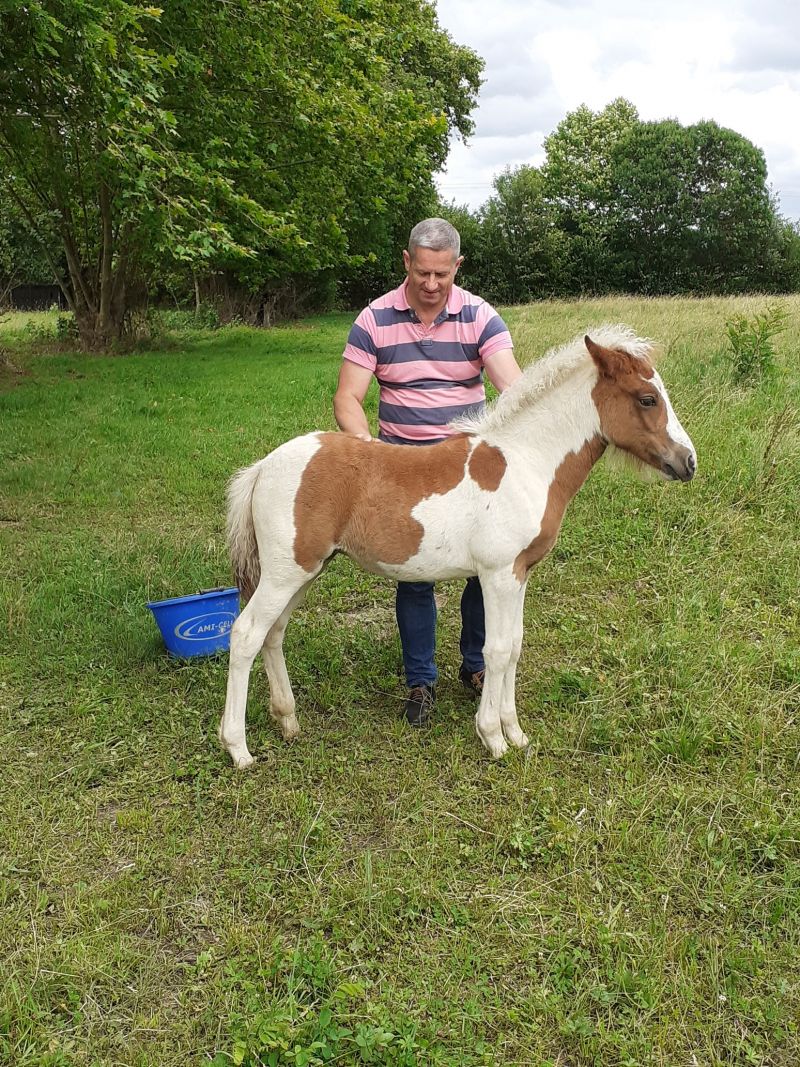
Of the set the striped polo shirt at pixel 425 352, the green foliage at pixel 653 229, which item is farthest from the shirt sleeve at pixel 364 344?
the green foliage at pixel 653 229

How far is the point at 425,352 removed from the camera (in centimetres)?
375

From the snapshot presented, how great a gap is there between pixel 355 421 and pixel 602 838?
215cm

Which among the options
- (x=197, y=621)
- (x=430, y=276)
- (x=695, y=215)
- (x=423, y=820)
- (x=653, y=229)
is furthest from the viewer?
(x=653, y=229)

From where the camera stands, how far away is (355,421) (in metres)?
3.74

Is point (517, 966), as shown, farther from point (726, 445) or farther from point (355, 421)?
point (726, 445)

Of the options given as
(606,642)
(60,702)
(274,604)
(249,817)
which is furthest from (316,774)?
(606,642)

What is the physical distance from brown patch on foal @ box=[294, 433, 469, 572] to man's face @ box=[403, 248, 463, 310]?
2.60ft

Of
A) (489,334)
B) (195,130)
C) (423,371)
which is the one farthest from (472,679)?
(195,130)

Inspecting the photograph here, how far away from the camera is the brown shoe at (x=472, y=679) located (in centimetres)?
418

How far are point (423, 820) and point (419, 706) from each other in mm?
826

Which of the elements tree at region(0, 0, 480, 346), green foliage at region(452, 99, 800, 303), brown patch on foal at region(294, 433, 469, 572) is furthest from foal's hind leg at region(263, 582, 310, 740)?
green foliage at region(452, 99, 800, 303)

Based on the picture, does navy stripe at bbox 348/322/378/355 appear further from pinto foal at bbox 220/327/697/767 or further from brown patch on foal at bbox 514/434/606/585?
brown patch on foal at bbox 514/434/606/585

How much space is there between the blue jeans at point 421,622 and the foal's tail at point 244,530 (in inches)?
30.6

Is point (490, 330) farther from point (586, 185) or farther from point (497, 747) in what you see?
point (586, 185)
